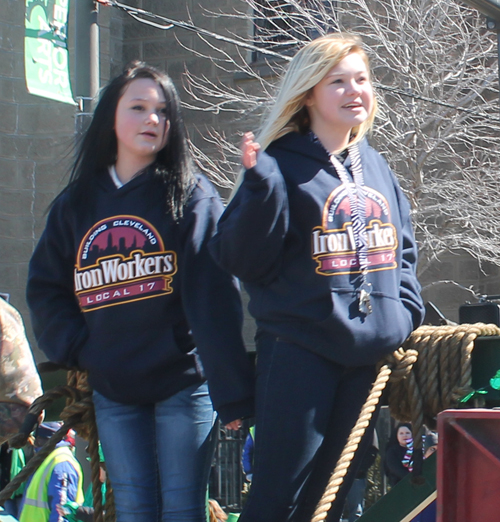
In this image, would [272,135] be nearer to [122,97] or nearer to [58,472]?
[122,97]

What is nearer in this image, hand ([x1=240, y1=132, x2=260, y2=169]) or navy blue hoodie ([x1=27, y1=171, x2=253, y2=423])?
hand ([x1=240, y1=132, x2=260, y2=169])

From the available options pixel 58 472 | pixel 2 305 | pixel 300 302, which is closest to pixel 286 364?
pixel 300 302

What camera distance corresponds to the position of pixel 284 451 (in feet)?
7.77

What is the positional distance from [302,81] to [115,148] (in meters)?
0.77

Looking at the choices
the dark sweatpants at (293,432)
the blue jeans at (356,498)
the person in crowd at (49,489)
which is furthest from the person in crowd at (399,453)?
the dark sweatpants at (293,432)

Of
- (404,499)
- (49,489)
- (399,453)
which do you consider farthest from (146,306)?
(399,453)

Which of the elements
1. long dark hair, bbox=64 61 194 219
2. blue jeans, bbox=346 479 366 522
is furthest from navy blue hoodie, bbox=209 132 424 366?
blue jeans, bbox=346 479 366 522

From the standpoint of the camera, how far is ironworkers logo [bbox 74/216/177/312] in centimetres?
Result: 274

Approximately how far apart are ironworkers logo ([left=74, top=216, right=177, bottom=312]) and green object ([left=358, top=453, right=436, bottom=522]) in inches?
36.4

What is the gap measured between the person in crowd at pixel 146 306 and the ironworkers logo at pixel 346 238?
40cm

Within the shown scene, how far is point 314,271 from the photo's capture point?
2455 mm

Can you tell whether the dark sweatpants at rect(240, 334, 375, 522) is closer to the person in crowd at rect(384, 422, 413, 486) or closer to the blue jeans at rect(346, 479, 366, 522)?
the person in crowd at rect(384, 422, 413, 486)

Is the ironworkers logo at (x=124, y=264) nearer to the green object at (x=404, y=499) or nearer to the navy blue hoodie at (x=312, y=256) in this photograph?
the navy blue hoodie at (x=312, y=256)

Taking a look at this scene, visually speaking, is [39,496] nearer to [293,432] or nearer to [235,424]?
[235,424]
